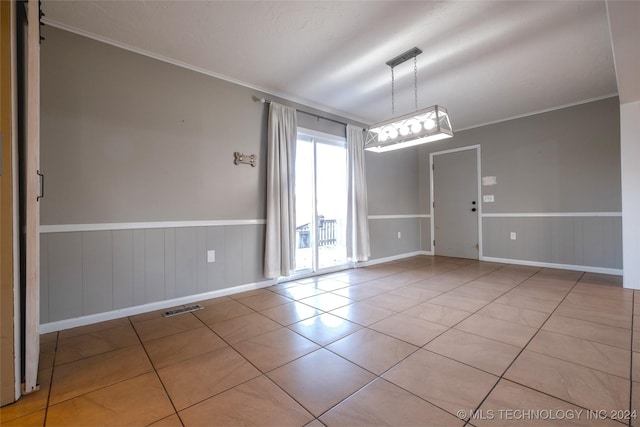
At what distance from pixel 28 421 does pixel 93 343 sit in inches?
33.6

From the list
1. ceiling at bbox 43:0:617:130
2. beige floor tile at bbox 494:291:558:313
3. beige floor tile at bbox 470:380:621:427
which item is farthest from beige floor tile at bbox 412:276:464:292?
ceiling at bbox 43:0:617:130

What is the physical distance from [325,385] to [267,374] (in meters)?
0.36

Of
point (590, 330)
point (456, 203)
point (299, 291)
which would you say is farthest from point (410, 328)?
point (456, 203)

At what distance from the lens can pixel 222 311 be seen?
8.79 ft

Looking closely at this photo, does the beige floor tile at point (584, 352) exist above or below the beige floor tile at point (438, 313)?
below

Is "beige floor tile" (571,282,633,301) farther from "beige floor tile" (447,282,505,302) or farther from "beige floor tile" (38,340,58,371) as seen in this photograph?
"beige floor tile" (38,340,58,371)

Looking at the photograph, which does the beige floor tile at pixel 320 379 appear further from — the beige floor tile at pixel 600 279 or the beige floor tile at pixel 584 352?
the beige floor tile at pixel 600 279

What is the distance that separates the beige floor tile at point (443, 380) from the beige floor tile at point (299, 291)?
1603 mm

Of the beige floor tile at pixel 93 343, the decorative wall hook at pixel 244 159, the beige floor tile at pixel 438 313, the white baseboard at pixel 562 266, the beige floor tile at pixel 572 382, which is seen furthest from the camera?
the white baseboard at pixel 562 266

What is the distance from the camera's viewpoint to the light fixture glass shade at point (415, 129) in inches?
108

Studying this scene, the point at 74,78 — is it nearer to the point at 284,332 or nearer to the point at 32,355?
the point at 32,355

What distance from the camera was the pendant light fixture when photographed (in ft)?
9.00

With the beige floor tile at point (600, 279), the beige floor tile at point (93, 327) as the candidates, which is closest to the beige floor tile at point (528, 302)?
the beige floor tile at point (600, 279)

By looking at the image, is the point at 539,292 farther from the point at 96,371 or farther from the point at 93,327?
the point at 93,327
